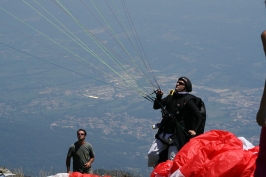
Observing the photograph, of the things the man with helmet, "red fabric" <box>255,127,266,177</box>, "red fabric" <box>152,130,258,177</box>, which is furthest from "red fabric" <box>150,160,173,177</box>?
"red fabric" <box>255,127,266,177</box>

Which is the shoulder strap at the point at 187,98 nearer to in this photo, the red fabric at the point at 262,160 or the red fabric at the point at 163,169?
the red fabric at the point at 163,169

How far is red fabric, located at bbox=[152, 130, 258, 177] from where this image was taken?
6.17 m

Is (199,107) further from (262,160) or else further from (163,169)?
(262,160)

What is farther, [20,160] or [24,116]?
[24,116]

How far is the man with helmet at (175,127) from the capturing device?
7840mm

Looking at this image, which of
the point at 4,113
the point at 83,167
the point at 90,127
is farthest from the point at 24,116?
the point at 83,167

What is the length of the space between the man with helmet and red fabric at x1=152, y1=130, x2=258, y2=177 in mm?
761

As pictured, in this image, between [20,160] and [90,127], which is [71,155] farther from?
[90,127]

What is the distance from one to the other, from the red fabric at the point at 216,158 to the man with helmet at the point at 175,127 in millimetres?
761

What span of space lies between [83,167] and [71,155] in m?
0.24

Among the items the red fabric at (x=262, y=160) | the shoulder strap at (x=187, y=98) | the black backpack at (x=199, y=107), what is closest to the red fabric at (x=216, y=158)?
the black backpack at (x=199, y=107)

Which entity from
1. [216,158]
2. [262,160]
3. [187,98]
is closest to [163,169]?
[216,158]

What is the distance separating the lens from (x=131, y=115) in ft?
641

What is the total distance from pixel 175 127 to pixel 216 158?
62.3 inches
